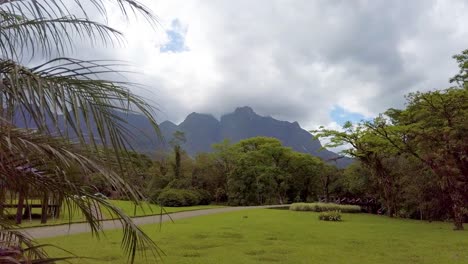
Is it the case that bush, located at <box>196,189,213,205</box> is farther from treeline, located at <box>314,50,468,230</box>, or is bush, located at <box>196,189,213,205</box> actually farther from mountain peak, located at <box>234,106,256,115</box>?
mountain peak, located at <box>234,106,256,115</box>

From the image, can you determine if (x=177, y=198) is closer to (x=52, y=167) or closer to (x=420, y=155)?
(x=420, y=155)

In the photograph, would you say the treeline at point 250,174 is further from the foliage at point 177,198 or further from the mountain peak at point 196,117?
the mountain peak at point 196,117

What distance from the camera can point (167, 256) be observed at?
25.1 feet

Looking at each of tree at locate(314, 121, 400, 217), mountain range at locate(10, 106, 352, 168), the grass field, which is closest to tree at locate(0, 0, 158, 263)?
the grass field

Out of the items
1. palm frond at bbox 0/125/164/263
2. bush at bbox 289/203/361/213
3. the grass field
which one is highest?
palm frond at bbox 0/125/164/263

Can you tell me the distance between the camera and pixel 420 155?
15523mm

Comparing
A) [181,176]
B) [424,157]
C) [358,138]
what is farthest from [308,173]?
[424,157]

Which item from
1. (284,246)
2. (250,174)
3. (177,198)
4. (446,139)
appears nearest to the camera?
(284,246)

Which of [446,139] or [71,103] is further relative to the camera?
[446,139]

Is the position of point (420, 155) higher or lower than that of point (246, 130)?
lower

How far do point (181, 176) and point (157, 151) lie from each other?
102 ft

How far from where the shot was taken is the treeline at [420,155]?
46.5 feet

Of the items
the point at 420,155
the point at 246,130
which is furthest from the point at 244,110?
the point at 420,155

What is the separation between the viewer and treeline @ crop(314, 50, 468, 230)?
14188mm
